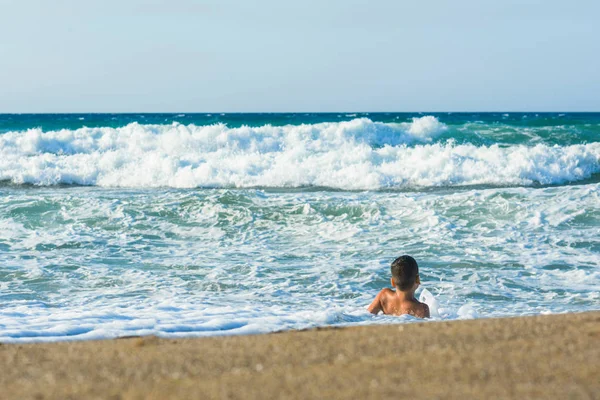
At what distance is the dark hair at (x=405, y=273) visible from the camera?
5250 mm

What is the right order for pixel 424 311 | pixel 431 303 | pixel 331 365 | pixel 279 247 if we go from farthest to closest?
1. pixel 279 247
2. pixel 431 303
3. pixel 424 311
4. pixel 331 365

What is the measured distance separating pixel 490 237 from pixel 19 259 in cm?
524

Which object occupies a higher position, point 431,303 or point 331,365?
point 331,365

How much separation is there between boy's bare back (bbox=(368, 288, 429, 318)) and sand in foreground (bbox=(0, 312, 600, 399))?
1.34 meters

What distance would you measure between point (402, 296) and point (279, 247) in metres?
3.10

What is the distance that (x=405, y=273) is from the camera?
5.28 meters

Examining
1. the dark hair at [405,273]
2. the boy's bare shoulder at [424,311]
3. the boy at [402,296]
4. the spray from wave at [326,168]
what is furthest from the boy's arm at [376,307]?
the spray from wave at [326,168]

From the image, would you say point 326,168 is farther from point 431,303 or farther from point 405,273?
point 405,273

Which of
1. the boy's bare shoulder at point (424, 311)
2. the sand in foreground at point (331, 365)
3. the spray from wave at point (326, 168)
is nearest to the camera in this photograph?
the sand in foreground at point (331, 365)

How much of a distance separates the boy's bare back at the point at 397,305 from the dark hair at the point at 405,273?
0.24 ft

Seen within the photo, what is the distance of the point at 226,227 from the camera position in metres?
9.22

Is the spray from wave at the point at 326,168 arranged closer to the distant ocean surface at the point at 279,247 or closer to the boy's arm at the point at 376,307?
the distant ocean surface at the point at 279,247

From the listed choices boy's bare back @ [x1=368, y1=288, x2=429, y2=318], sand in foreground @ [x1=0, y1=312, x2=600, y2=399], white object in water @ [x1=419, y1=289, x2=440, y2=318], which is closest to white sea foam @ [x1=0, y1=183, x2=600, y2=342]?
white object in water @ [x1=419, y1=289, x2=440, y2=318]

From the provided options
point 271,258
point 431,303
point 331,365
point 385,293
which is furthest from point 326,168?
point 331,365
